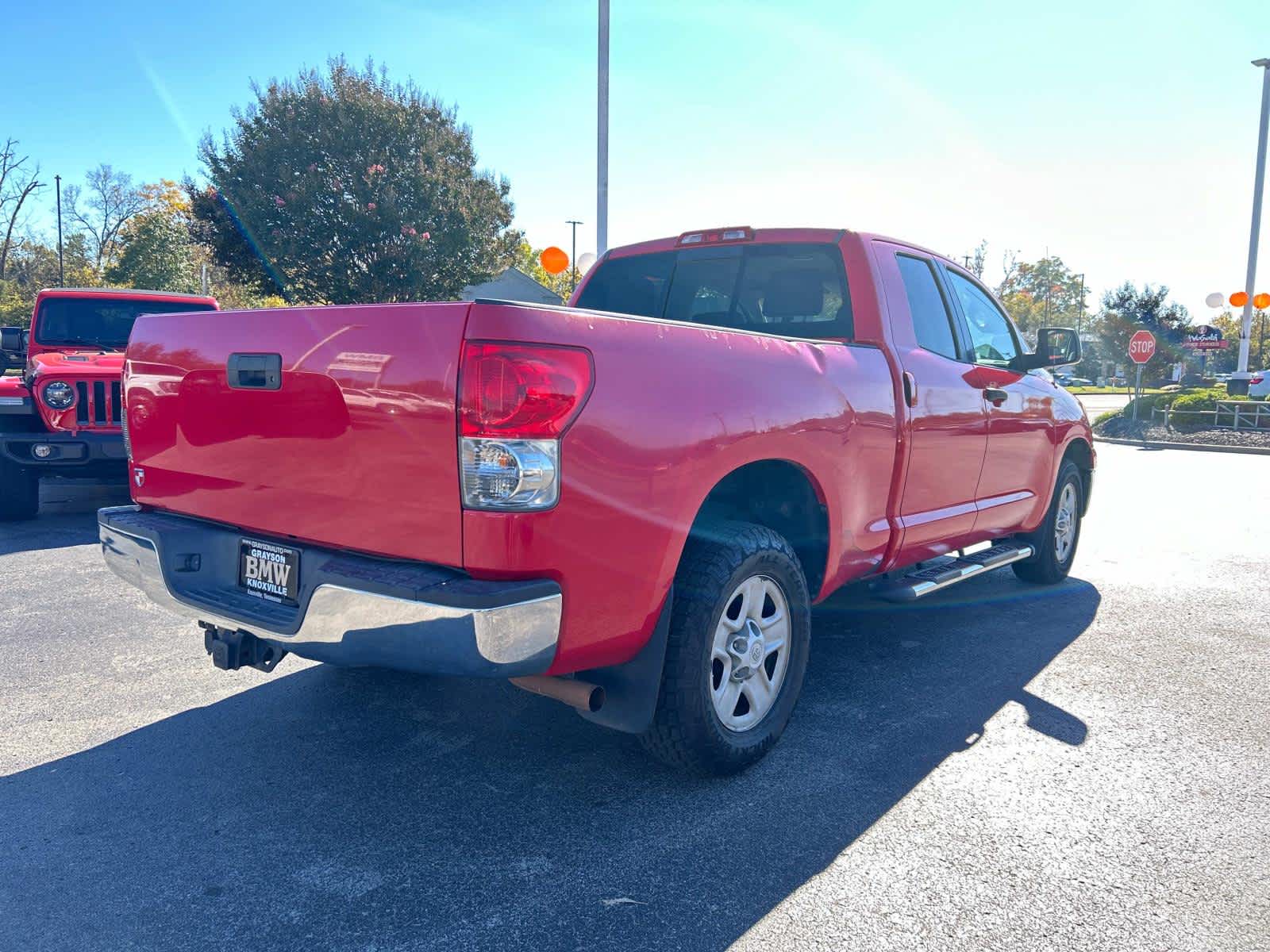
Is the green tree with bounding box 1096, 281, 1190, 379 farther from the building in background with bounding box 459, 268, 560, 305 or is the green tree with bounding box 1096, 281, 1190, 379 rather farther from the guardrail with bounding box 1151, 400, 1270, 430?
the building in background with bounding box 459, 268, 560, 305

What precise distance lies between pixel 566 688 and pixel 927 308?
114 inches

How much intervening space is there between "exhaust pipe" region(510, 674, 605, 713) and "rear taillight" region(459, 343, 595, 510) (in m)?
0.69

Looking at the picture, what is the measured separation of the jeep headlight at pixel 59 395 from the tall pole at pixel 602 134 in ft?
22.6

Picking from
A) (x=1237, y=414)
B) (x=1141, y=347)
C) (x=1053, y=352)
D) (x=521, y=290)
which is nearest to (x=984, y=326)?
(x=1053, y=352)

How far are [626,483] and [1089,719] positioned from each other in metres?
2.50

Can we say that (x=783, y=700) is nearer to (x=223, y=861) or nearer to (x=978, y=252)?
(x=223, y=861)

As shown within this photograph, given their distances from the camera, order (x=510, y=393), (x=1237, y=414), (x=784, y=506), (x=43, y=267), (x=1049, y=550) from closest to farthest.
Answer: (x=510, y=393), (x=784, y=506), (x=1049, y=550), (x=1237, y=414), (x=43, y=267)

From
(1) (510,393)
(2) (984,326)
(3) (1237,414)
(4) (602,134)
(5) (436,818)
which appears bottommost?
(5) (436,818)

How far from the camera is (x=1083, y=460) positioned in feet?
21.4

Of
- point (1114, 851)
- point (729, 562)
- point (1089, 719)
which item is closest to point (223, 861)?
point (729, 562)

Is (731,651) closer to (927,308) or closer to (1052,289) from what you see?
(927,308)

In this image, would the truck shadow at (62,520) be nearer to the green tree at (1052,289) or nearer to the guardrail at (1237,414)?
the guardrail at (1237,414)

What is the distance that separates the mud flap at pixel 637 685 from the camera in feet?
9.60

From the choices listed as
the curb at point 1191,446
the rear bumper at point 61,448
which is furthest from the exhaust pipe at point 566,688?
the curb at point 1191,446
